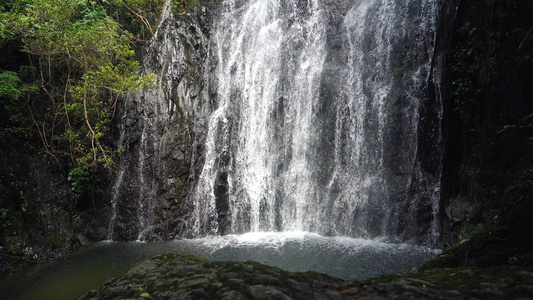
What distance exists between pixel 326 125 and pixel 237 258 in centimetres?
527

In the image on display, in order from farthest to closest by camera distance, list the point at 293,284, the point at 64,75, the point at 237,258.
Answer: the point at 64,75, the point at 237,258, the point at 293,284

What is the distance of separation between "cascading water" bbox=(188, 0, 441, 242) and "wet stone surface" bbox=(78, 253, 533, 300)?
6302 millimetres

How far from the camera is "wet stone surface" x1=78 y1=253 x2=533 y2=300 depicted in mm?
1848

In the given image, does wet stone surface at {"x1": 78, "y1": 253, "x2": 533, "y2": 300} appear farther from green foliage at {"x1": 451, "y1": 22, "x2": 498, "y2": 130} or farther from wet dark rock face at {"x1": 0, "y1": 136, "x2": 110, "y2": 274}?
wet dark rock face at {"x1": 0, "y1": 136, "x2": 110, "y2": 274}

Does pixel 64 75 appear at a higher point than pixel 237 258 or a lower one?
higher

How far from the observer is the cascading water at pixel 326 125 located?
8.55m

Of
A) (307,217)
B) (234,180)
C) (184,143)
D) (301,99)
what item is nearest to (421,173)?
(307,217)

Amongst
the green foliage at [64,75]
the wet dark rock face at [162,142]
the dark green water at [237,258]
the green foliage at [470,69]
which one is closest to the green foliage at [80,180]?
the green foliage at [64,75]

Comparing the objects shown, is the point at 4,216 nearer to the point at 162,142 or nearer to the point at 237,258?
the point at 162,142

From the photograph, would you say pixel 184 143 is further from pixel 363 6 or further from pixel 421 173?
pixel 363 6

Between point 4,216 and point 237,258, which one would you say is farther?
point 4,216

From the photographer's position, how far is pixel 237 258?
7.29 m

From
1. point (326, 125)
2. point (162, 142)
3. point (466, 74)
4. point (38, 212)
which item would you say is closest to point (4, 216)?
point (38, 212)

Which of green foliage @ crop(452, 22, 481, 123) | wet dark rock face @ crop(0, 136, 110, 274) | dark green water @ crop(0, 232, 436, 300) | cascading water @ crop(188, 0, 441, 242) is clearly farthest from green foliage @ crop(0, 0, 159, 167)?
green foliage @ crop(452, 22, 481, 123)
